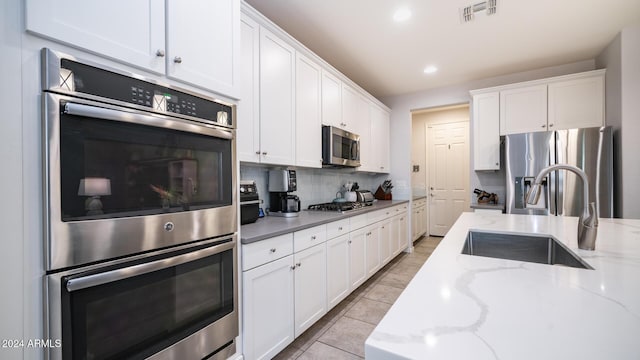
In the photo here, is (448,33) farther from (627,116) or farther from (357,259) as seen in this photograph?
(357,259)

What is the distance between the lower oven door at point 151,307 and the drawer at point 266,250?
0.31 ft

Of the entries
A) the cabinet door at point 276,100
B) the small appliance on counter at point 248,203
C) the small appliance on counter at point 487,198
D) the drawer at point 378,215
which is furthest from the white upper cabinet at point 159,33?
the small appliance on counter at point 487,198

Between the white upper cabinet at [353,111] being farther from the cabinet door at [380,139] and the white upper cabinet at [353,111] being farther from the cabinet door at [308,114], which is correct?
the cabinet door at [308,114]

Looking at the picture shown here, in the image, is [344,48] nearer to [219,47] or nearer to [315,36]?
[315,36]

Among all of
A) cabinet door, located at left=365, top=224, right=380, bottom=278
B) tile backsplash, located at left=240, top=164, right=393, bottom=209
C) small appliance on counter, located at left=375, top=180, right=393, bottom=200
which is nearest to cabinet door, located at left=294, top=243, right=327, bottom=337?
tile backsplash, located at left=240, top=164, right=393, bottom=209

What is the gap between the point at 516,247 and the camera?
1471 millimetres

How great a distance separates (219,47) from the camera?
135 cm

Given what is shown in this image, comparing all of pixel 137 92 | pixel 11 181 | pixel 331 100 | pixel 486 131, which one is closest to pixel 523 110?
pixel 486 131

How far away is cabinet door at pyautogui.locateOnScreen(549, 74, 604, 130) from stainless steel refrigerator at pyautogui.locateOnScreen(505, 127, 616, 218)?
1.09 ft

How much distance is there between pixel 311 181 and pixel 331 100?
0.92 meters

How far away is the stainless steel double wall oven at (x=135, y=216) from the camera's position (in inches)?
32.8

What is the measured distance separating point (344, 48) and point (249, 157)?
1.85 m

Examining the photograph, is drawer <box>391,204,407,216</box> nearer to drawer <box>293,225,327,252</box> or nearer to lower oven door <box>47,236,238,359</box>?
drawer <box>293,225,327,252</box>

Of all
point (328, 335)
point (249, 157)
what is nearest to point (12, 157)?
point (249, 157)
